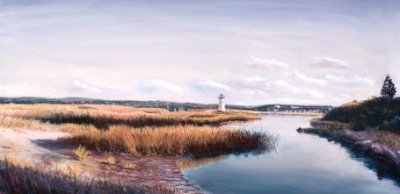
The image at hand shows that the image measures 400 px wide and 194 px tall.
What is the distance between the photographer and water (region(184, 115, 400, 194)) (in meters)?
6.02

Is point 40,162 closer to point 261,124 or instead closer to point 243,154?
point 243,154

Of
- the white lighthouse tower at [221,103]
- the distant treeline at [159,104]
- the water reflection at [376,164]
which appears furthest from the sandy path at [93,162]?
the water reflection at [376,164]

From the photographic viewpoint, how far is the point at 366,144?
8.78 metres

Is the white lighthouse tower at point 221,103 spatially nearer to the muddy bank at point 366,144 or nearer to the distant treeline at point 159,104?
the distant treeline at point 159,104

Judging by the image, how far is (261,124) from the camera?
1010 centimetres

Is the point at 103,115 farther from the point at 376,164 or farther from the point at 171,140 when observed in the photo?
the point at 376,164

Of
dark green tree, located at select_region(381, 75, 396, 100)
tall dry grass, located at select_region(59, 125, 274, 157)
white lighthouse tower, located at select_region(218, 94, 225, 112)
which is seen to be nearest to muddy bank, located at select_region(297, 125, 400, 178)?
dark green tree, located at select_region(381, 75, 396, 100)

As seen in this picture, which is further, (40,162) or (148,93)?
(148,93)

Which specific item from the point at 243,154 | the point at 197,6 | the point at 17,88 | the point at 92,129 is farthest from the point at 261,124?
the point at 17,88

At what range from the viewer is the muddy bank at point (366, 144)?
770 centimetres

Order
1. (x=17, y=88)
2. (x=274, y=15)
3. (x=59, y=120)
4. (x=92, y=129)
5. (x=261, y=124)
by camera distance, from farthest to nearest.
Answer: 1. (x=261, y=124)
2. (x=59, y=120)
3. (x=92, y=129)
4. (x=17, y=88)
5. (x=274, y=15)

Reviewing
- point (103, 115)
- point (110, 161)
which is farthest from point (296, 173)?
point (103, 115)

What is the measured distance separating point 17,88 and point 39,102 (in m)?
0.37

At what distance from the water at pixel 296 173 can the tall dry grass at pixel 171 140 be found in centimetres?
39
